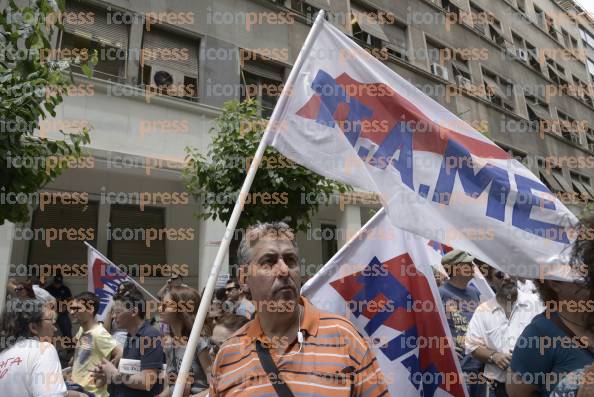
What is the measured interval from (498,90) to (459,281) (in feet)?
58.6

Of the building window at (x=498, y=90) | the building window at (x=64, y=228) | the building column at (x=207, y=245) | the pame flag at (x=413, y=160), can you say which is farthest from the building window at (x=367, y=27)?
the pame flag at (x=413, y=160)

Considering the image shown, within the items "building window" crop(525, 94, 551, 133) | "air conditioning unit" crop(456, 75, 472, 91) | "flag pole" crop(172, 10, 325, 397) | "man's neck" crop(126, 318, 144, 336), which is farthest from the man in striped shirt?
"building window" crop(525, 94, 551, 133)

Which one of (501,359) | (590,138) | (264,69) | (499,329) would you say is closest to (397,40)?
(264,69)

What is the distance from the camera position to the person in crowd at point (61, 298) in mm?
7883

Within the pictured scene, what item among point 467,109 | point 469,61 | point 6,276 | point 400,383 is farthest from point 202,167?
point 469,61

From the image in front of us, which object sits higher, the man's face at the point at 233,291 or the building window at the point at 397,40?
the building window at the point at 397,40

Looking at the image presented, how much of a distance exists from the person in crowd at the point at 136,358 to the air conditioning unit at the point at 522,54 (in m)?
23.4

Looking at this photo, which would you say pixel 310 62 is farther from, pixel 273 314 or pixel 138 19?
pixel 138 19

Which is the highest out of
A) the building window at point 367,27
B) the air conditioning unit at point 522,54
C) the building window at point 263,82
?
the air conditioning unit at point 522,54

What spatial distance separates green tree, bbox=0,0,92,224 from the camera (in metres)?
3.65

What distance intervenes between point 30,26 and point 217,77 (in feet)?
26.1

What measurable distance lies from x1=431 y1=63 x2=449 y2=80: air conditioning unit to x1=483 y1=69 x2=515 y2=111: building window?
317 centimetres

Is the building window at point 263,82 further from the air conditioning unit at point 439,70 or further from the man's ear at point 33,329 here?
the man's ear at point 33,329

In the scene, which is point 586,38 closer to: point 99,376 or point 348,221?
point 348,221
